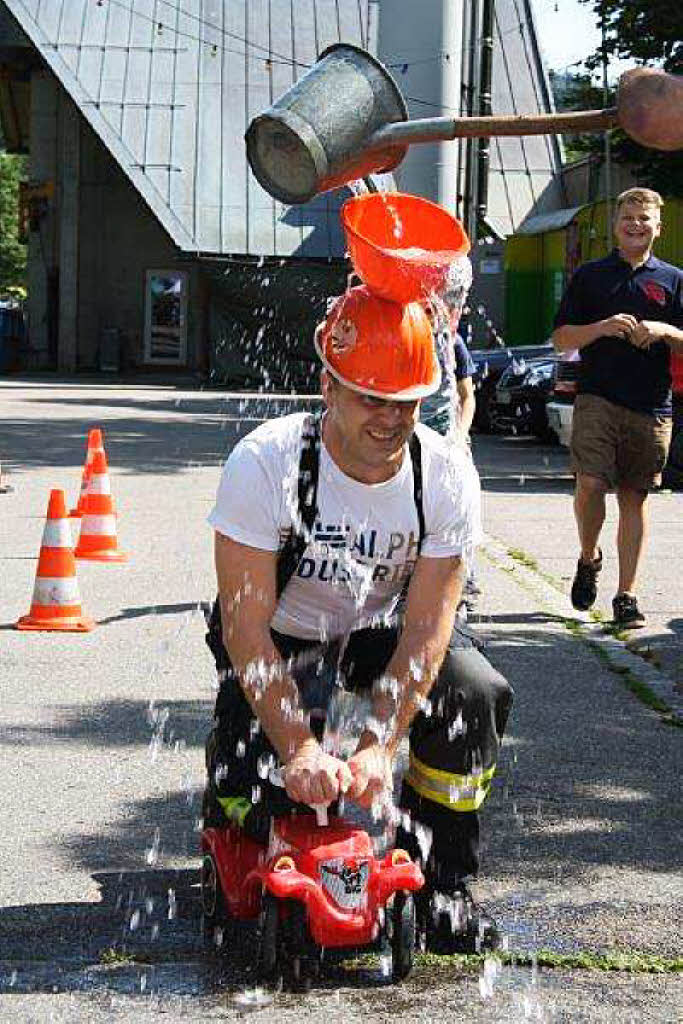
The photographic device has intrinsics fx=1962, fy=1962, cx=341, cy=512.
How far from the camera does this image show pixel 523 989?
14.7 ft

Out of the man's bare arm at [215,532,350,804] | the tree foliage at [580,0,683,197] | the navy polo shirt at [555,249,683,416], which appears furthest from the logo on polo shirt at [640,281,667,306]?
the tree foliage at [580,0,683,197]

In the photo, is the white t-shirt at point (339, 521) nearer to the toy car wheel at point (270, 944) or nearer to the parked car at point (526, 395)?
the toy car wheel at point (270, 944)

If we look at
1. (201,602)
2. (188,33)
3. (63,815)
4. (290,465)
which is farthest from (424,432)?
(188,33)

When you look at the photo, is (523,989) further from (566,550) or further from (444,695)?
(566,550)

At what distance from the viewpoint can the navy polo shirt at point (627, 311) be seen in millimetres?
9727

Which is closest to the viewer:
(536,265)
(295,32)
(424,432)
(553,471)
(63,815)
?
(424,432)

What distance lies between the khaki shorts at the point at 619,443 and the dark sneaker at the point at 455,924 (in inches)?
205

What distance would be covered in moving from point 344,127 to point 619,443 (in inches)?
237

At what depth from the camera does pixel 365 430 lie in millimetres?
4605

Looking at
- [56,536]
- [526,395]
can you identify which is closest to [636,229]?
[56,536]

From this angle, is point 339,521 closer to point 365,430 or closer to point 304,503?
point 304,503

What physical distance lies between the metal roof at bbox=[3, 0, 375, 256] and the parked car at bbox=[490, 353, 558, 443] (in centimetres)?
1667

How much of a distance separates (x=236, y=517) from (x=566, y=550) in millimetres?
8774

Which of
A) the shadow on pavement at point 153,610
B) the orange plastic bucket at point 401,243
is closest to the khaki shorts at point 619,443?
the shadow on pavement at point 153,610
